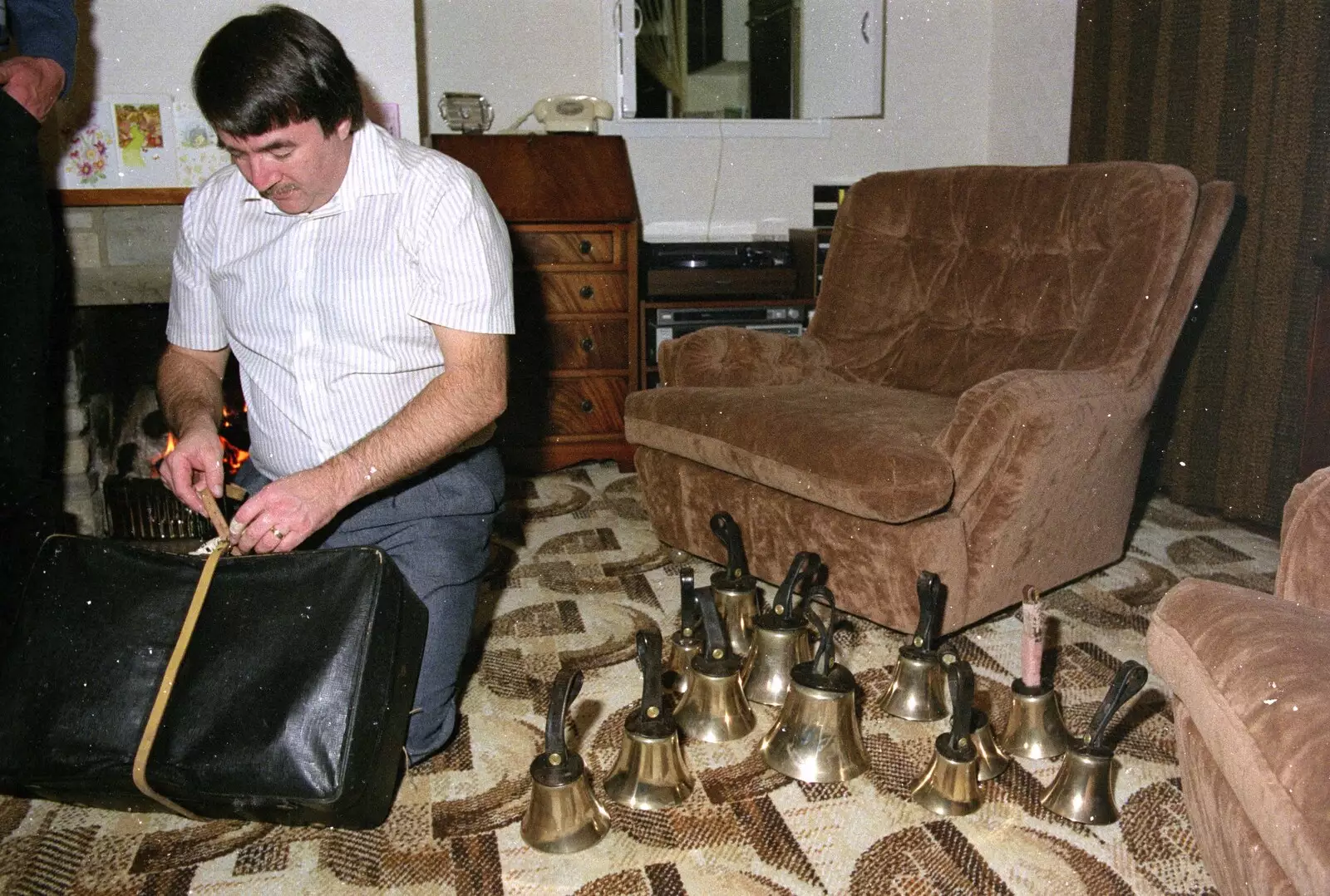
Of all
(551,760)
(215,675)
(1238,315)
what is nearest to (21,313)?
(215,675)

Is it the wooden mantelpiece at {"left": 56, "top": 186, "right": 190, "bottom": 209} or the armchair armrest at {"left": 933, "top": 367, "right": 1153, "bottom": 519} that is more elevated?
the wooden mantelpiece at {"left": 56, "top": 186, "right": 190, "bottom": 209}

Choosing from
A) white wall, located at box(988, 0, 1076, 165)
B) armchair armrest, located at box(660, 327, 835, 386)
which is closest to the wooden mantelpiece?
armchair armrest, located at box(660, 327, 835, 386)

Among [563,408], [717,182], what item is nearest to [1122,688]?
[563,408]

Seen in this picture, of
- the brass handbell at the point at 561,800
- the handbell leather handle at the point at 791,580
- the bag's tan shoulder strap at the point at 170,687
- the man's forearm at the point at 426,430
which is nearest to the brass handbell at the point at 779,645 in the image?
the handbell leather handle at the point at 791,580

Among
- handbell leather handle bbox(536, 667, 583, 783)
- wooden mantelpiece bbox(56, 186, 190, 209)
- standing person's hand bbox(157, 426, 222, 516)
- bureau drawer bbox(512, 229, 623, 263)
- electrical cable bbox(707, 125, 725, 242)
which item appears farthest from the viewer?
electrical cable bbox(707, 125, 725, 242)

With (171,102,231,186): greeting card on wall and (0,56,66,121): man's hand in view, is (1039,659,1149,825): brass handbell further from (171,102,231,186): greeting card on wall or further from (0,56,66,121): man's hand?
(171,102,231,186): greeting card on wall

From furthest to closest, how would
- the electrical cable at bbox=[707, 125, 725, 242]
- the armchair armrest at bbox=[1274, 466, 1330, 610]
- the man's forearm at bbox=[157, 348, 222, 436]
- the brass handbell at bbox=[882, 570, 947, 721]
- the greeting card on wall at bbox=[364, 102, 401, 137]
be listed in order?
the electrical cable at bbox=[707, 125, 725, 242] → the greeting card on wall at bbox=[364, 102, 401, 137] → the brass handbell at bbox=[882, 570, 947, 721] → the man's forearm at bbox=[157, 348, 222, 436] → the armchair armrest at bbox=[1274, 466, 1330, 610]

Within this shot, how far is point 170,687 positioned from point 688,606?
0.77 metres

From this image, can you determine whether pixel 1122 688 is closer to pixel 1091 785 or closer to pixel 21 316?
pixel 1091 785

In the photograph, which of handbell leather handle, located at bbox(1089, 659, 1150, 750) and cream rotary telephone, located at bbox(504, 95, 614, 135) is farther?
cream rotary telephone, located at bbox(504, 95, 614, 135)

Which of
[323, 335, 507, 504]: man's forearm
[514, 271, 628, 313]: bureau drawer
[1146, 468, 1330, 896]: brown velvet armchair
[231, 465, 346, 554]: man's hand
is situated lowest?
[1146, 468, 1330, 896]: brown velvet armchair

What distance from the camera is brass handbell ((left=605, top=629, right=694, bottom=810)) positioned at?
1.42m

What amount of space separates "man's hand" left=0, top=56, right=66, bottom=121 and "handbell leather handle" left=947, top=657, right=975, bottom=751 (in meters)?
1.94

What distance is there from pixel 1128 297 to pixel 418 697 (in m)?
1.49
